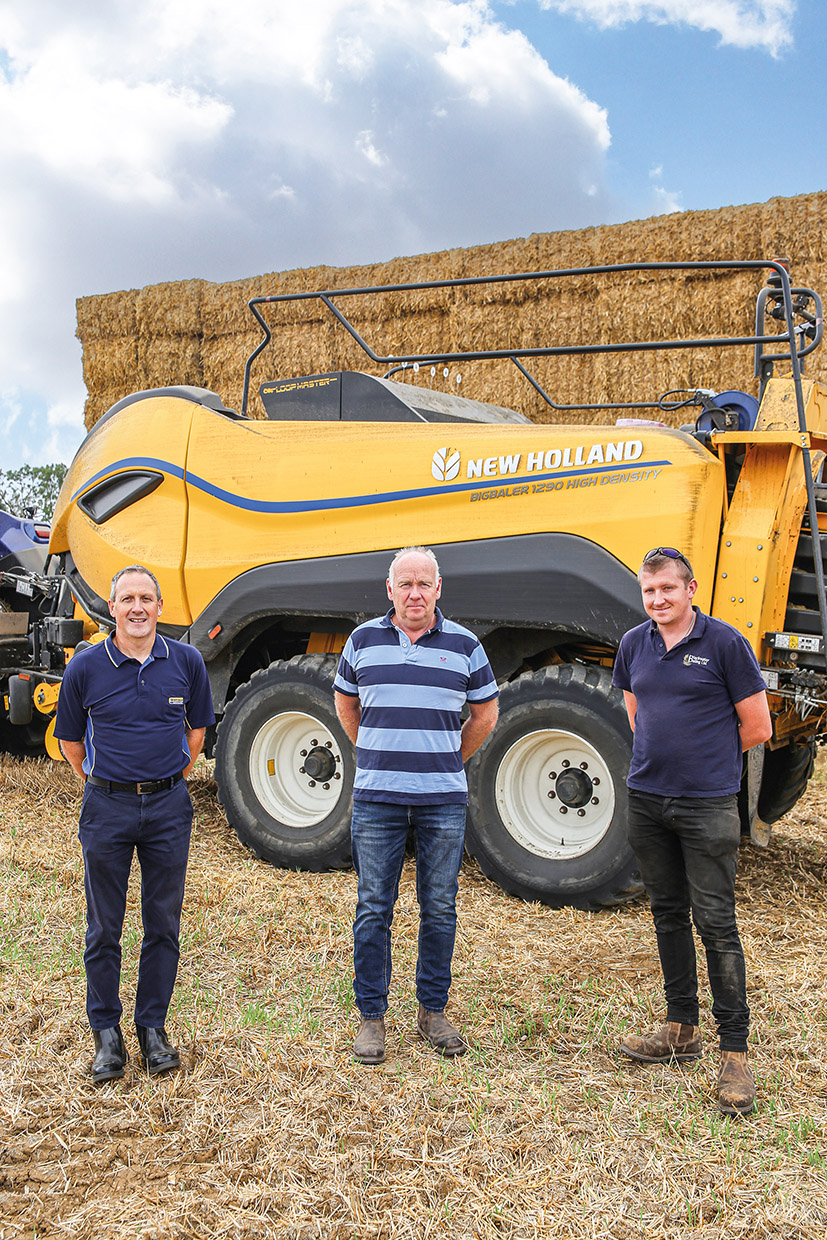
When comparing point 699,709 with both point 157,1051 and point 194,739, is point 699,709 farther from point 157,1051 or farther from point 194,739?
point 157,1051

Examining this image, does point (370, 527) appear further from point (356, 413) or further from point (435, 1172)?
point (435, 1172)

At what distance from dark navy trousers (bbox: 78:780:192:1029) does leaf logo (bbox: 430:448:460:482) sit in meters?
2.36

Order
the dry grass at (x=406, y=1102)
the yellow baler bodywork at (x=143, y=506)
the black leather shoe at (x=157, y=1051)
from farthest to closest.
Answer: the yellow baler bodywork at (x=143, y=506), the black leather shoe at (x=157, y=1051), the dry grass at (x=406, y=1102)

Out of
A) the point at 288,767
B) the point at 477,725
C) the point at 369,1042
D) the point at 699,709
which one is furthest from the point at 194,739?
the point at 288,767

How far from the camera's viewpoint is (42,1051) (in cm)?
347

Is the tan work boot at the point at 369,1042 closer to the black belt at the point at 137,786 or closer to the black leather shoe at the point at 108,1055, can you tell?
the black leather shoe at the point at 108,1055

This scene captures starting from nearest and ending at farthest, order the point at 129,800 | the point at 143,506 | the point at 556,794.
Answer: the point at 129,800, the point at 556,794, the point at 143,506

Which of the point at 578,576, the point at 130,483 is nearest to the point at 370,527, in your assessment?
the point at 578,576

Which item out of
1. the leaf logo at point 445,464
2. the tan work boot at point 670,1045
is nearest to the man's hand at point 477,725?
the tan work boot at point 670,1045

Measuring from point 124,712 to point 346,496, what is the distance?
2370mm

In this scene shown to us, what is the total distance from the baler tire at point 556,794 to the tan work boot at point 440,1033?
149cm

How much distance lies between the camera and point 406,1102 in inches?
122

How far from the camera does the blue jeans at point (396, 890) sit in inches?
137

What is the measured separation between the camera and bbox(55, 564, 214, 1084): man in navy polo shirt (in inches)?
130
